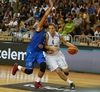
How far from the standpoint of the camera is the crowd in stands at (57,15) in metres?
17.4

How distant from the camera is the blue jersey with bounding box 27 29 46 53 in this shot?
9.93 metres

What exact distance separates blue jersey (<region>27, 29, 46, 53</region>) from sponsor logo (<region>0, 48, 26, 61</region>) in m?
6.52

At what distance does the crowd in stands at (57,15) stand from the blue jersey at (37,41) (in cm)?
632

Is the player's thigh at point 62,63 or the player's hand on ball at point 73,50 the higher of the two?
the player's hand on ball at point 73,50

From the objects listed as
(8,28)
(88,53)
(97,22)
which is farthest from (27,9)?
(88,53)

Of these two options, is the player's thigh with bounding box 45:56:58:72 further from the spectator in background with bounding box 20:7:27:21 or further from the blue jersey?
the spectator in background with bounding box 20:7:27:21

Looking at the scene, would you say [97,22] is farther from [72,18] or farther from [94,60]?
[94,60]

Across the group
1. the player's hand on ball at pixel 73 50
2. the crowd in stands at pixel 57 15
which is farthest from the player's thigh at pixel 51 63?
the crowd in stands at pixel 57 15

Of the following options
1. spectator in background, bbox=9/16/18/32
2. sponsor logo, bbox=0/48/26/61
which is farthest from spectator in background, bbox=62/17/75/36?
spectator in background, bbox=9/16/18/32

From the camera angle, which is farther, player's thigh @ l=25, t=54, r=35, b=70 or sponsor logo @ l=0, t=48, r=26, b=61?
sponsor logo @ l=0, t=48, r=26, b=61

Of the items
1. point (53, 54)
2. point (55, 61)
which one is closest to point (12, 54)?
point (53, 54)

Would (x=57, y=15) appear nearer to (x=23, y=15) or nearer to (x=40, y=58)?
(x=23, y=15)

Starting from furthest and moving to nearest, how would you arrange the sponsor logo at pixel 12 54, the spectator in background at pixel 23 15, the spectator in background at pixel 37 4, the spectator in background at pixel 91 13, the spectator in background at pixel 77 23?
the spectator in background at pixel 37 4 → the spectator in background at pixel 23 15 → the spectator in background at pixel 91 13 → the spectator in background at pixel 77 23 → the sponsor logo at pixel 12 54

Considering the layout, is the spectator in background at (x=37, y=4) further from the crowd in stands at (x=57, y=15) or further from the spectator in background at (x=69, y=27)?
the spectator in background at (x=69, y=27)
